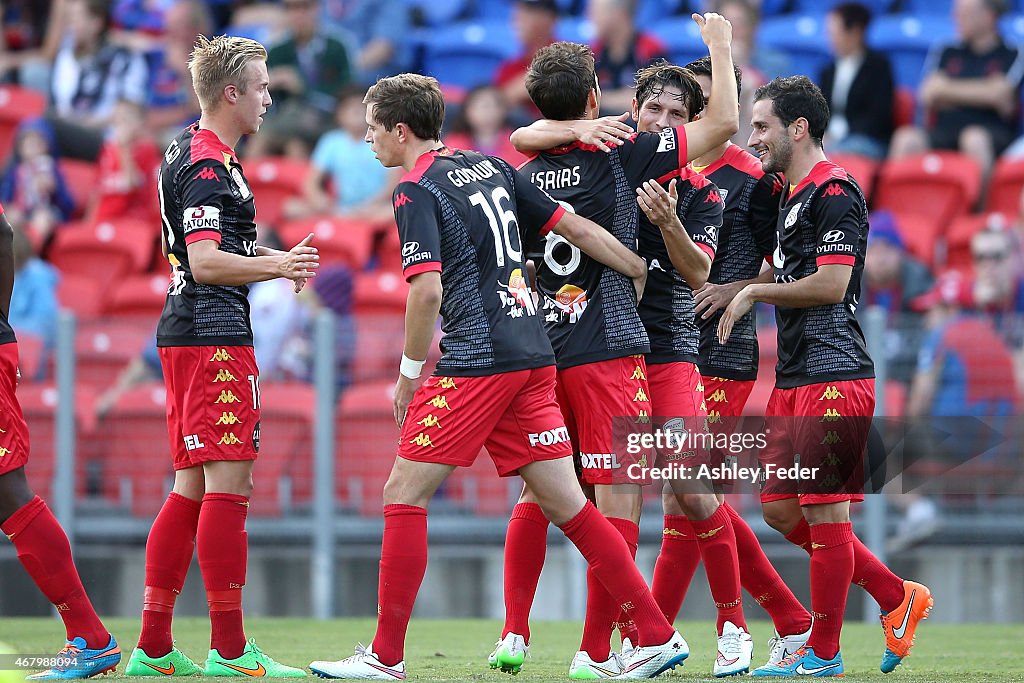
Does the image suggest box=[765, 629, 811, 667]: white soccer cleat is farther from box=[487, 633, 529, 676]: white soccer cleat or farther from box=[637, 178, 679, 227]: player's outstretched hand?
box=[637, 178, 679, 227]: player's outstretched hand

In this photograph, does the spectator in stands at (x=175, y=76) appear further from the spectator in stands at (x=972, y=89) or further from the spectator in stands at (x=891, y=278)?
the spectator in stands at (x=891, y=278)

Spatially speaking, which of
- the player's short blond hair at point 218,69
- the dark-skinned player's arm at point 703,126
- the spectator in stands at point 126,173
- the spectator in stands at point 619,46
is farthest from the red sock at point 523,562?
the spectator in stands at point 126,173

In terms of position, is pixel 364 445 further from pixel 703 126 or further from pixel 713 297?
pixel 703 126

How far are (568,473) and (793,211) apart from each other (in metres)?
1.59

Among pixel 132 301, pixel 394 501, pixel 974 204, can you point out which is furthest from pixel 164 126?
pixel 394 501

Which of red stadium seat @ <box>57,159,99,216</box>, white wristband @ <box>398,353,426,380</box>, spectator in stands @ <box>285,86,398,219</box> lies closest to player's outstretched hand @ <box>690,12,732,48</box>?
white wristband @ <box>398,353,426,380</box>

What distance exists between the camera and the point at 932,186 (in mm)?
12375

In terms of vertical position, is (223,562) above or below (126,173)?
below

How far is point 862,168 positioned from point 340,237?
176 inches

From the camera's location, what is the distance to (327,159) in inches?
519

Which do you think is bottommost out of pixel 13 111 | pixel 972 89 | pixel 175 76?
pixel 972 89

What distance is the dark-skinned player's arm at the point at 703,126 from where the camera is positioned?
5.59 meters

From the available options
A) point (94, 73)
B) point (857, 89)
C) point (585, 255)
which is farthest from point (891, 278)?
point (94, 73)

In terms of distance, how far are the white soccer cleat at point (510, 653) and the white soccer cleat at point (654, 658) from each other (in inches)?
23.0
